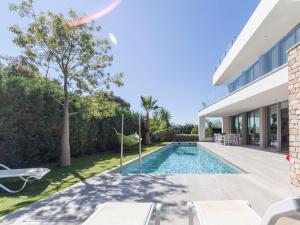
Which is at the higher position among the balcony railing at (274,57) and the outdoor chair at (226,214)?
the balcony railing at (274,57)

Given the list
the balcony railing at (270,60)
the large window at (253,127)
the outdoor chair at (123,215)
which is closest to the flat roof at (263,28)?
the balcony railing at (270,60)

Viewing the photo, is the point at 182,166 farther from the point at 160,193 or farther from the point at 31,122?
the point at 31,122

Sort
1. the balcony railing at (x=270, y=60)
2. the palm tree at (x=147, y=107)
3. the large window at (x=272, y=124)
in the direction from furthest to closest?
1. the palm tree at (x=147, y=107)
2. the large window at (x=272, y=124)
3. the balcony railing at (x=270, y=60)

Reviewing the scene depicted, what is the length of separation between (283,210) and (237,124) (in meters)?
23.4

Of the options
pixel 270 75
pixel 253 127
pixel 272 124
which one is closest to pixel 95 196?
pixel 270 75

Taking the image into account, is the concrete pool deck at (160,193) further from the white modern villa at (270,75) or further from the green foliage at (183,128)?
the green foliage at (183,128)

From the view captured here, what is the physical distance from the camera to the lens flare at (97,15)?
9.23m

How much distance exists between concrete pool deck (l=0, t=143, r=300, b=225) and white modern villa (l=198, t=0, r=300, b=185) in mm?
1219

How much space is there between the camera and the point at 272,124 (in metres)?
15.4


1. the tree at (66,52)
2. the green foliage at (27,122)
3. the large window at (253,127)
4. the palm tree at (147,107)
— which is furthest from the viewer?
the palm tree at (147,107)

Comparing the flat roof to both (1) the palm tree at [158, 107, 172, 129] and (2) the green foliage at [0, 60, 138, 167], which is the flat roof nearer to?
(2) the green foliage at [0, 60, 138, 167]

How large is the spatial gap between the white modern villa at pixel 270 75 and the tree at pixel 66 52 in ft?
21.8

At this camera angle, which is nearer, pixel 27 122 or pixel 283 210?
pixel 283 210

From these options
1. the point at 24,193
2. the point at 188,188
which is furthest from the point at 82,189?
the point at 188,188
